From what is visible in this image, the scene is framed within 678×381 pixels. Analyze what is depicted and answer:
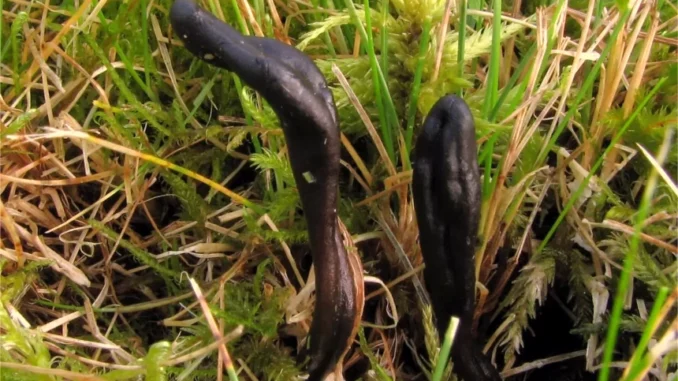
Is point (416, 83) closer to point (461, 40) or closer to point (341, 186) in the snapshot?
point (461, 40)

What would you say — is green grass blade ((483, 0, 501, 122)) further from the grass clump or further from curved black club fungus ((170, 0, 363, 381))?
curved black club fungus ((170, 0, 363, 381))

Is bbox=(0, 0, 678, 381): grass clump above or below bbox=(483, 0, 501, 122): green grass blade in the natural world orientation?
below

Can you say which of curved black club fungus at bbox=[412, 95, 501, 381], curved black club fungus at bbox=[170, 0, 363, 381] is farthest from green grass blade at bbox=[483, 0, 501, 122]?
curved black club fungus at bbox=[170, 0, 363, 381]

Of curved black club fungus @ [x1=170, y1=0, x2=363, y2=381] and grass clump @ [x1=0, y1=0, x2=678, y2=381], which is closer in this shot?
curved black club fungus @ [x1=170, y1=0, x2=363, y2=381]

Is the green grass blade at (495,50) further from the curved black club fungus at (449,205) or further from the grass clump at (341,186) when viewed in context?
the curved black club fungus at (449,205)

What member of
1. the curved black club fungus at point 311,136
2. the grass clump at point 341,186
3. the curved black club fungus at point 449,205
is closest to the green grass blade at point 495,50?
the grass clump at point 341,186

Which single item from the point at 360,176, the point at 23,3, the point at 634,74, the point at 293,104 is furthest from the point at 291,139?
the point at 23,3
